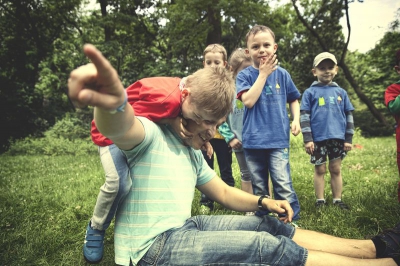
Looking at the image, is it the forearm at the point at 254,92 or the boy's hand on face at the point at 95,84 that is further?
the forearm at the point at 254,92

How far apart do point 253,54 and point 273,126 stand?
2.58 feet

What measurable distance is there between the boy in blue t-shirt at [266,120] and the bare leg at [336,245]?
84 centimetres

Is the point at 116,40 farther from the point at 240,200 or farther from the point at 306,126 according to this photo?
the point at 240,200

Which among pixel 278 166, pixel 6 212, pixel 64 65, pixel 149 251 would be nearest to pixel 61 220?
pixel 6 212

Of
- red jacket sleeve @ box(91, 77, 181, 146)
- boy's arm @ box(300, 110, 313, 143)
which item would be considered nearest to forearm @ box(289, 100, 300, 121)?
boy's arm @ box(300, 110, 313, 143)

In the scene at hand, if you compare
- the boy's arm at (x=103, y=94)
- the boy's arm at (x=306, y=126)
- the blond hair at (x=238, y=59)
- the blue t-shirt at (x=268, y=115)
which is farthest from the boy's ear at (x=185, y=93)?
the blond hair at (x=238, y=59)

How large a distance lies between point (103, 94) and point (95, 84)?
5cm

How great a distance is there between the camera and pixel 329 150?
Answer: 369 cm

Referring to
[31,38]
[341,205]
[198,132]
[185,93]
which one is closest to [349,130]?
[341,205]

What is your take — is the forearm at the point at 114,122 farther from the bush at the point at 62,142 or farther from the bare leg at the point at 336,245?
the bush at the point at 62,142

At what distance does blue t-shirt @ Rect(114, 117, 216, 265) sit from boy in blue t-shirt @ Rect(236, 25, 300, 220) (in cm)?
134

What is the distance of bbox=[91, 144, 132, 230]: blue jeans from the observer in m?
1.68

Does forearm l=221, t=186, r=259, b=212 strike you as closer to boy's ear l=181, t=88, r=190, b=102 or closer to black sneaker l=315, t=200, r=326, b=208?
boy's ear l=181, t=88, r=190, b=102

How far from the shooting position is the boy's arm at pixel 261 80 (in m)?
2.73
